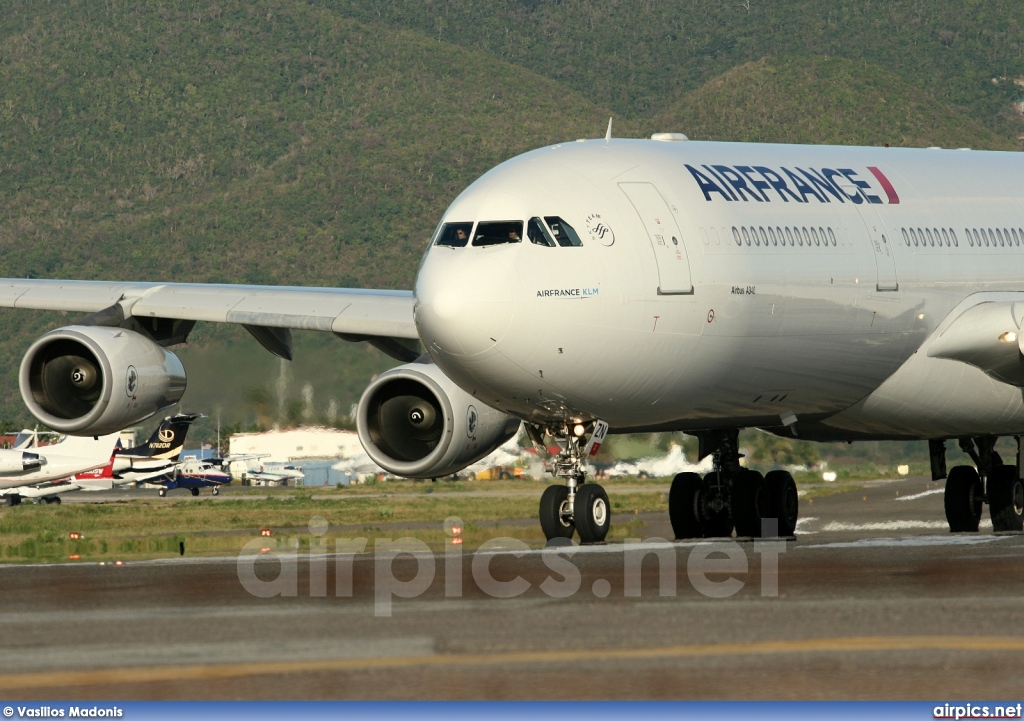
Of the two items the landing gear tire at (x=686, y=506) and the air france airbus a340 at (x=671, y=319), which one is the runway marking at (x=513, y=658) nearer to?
Answer: the air france airbus a340 at (x=671, y=319)

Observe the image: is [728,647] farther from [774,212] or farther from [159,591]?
[774,212]

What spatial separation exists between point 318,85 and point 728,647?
522 feet

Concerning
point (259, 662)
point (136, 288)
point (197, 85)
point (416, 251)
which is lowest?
point (259, 662)

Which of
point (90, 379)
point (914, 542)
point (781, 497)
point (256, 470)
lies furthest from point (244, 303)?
point (256, 470)

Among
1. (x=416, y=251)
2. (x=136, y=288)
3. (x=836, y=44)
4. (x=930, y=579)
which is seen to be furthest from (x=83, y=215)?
(x=930, y=579)

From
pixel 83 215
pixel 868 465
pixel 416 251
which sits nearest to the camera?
pixel 868 465

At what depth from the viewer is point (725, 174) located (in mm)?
22469

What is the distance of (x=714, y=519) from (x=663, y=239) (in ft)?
20.3

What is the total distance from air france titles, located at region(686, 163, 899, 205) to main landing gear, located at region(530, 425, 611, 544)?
322 cm

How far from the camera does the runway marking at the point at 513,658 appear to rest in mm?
11086

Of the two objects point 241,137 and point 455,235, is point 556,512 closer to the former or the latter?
point 455,235

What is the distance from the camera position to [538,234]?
20188mm

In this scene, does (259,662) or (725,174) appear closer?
(259,662)

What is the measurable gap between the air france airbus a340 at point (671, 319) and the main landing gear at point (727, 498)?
35 mm
